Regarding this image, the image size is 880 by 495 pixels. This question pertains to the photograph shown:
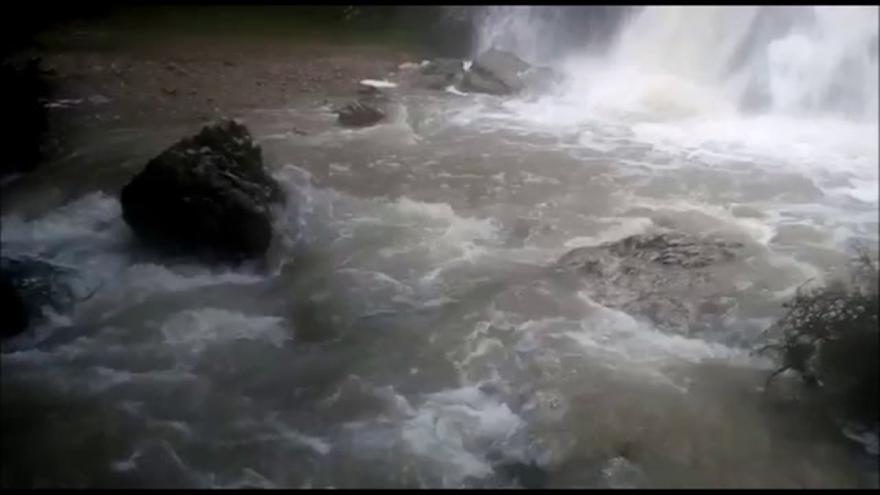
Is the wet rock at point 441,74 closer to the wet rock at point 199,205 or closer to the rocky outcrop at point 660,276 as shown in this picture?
the wet rock at point 199,205

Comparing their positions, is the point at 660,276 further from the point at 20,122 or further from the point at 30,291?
the point at 20,122

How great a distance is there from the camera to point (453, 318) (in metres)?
5.36

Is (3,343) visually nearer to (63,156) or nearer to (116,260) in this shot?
(116,260)

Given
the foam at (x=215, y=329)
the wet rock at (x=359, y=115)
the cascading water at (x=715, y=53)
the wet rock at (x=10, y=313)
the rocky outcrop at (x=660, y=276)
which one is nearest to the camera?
the wet rock at (x=10, y=313)

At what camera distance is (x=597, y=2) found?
12.3 metres

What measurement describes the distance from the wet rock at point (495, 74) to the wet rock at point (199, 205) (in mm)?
5109

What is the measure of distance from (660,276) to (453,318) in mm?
1511

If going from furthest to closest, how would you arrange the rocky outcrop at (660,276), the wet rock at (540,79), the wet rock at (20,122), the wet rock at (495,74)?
1. the wet rock at (540,79)
2. the wet rock at (495,74)
3. the wet rock at (20,122)
4. the rocky outcrop at (660,276)

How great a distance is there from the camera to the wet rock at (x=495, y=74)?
1063cm

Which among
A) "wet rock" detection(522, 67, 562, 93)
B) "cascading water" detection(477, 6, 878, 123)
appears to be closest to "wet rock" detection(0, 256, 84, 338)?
"cascading water" detection(477, 6, 878, 123)

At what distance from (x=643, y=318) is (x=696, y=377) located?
691 mm

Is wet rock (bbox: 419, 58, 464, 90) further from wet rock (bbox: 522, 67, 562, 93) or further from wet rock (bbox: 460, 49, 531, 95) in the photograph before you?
wet rock (bbox: 522, 67, 562, 93)

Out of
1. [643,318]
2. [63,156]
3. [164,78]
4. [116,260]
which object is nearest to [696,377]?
[643,318]

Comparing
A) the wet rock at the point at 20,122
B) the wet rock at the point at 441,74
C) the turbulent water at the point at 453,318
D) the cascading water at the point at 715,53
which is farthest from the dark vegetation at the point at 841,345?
the wet rock at the point at 441,74
